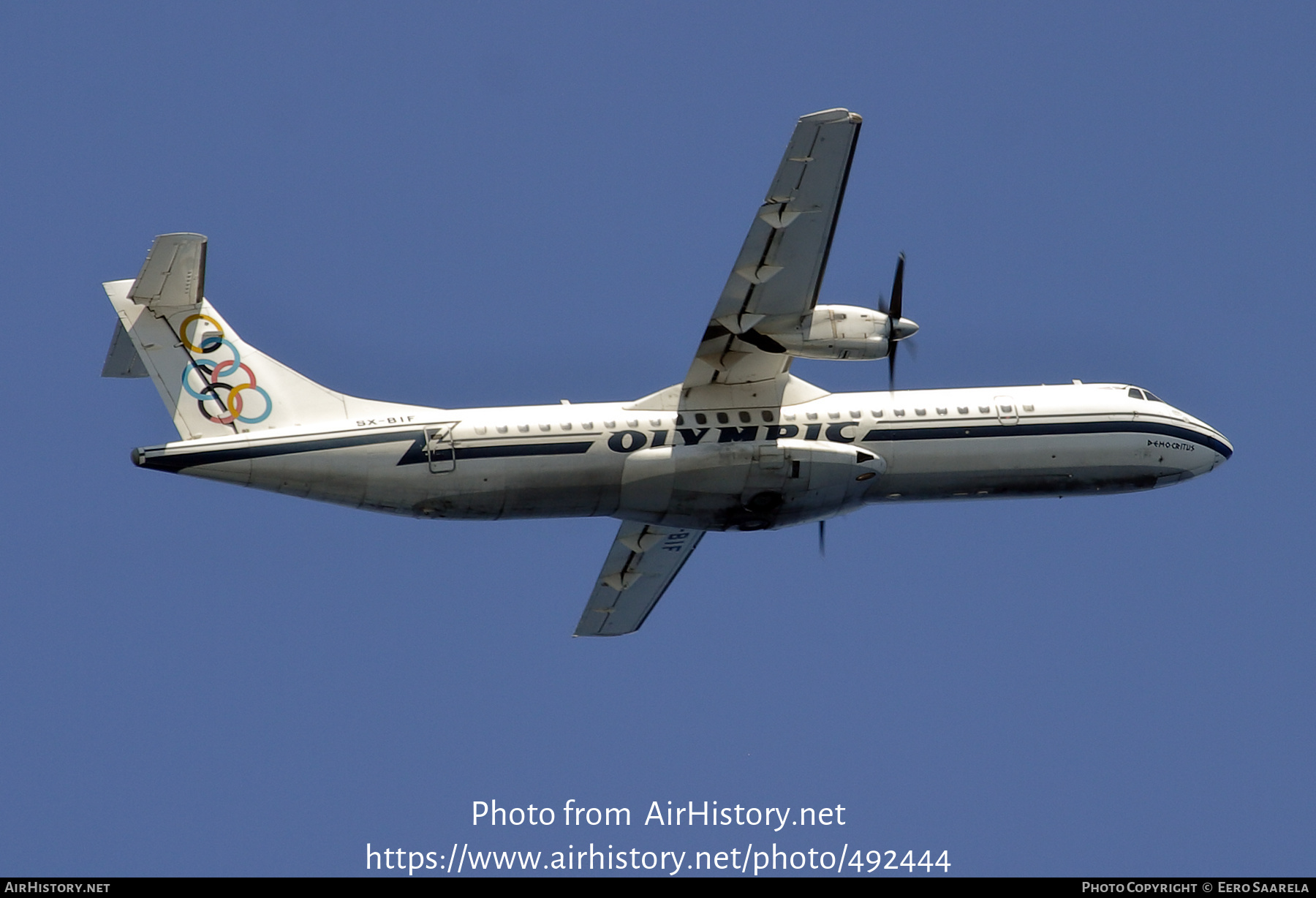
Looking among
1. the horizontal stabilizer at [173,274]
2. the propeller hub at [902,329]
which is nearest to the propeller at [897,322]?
the propeller hub at [902,329]

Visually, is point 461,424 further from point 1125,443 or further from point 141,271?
point 1125,443

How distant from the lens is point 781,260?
28891 millimetres

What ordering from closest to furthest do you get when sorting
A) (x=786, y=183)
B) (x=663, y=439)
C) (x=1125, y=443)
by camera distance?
(x=786, y=183), (x=663, y=439), (x=1125, y=443)

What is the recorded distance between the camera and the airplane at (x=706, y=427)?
94.3 ft

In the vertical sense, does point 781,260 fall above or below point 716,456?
above

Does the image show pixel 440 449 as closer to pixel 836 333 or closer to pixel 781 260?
pixel 781 260

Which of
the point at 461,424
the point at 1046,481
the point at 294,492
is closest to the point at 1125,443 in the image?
the point at 1046,481

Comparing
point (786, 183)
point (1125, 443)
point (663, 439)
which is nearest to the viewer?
point (786, 183)

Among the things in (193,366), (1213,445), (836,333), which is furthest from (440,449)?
(1213,445)

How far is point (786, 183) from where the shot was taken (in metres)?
27.8

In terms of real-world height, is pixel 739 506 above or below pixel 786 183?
below

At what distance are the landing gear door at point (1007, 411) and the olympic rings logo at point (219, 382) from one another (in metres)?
12.2

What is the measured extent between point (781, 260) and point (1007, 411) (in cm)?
543
